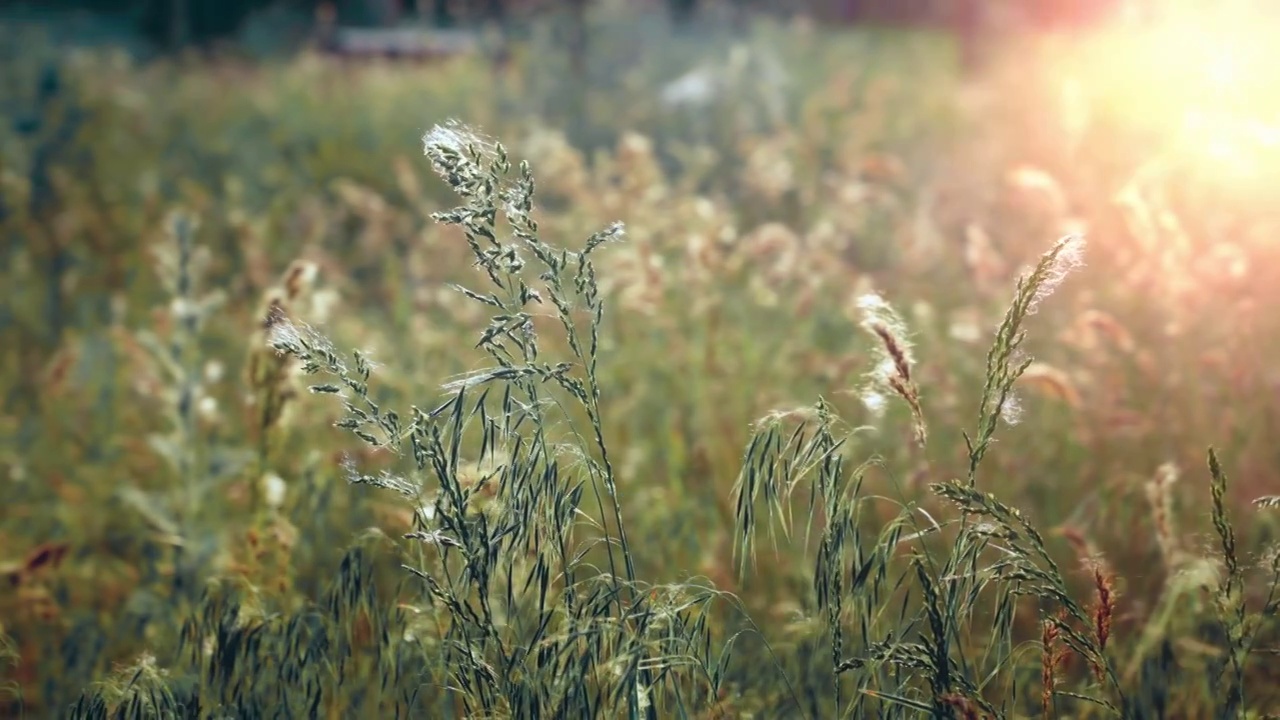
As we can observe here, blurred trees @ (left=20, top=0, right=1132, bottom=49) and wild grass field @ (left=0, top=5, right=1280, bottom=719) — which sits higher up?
blurred trees @ (left=20, top=0, right=1132, bottom=49)

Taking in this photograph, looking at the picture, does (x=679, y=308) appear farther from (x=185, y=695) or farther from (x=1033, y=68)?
(x=1033, y=68)

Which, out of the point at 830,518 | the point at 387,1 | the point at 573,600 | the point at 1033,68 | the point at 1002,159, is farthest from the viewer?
the point at 387,1

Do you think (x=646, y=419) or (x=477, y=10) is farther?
(x=477, y=10)

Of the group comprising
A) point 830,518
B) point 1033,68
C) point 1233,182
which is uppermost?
point 1033,68

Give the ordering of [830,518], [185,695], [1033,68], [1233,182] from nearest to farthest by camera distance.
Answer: [830,518]
[185,695]
[1233,182]
[1033,68]

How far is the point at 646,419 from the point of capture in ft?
12.3

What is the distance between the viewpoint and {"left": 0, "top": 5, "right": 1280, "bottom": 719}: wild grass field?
A: 1.55m

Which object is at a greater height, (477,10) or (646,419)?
(477,10)

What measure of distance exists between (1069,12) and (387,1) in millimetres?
9694

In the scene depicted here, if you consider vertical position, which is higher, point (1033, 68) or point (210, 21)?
point (210, 21)

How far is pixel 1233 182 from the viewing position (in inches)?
156

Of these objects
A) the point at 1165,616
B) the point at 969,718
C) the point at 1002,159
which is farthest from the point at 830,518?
the point at 1002,159

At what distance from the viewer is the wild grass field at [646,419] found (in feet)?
5.10

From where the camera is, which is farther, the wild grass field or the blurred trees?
the blurred trees
